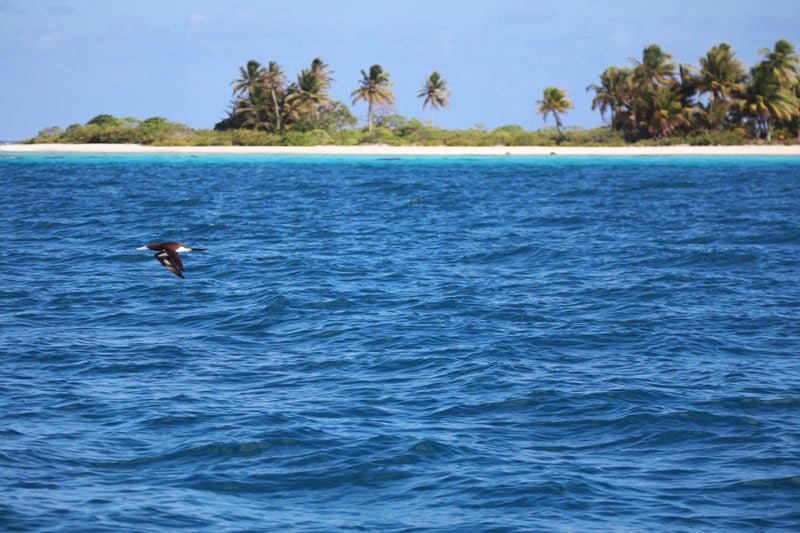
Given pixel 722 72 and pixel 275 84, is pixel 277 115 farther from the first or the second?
pixel 722 72

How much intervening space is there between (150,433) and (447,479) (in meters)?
4.03

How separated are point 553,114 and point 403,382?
103812 millimetres

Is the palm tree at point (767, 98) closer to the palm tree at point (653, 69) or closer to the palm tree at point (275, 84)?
the palm tree at point (653, 69)

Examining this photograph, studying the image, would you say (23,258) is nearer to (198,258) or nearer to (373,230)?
(198,258)

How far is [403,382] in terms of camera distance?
50.1 feet

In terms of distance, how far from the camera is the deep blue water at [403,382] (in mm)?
10680

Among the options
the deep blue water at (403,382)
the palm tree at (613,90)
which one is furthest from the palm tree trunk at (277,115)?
the deep blue water at (403,382)

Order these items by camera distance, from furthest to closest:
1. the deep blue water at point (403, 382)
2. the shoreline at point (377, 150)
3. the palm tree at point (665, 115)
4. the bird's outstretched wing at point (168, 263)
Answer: the palm tree at point (665, 115) < the shoreline at point (377, 150) < the bird's outstretched wing at point (168, 263) < the deep blue water at point (403, 382)

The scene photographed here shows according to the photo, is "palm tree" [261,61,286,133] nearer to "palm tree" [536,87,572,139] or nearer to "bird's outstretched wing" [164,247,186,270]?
"palm tree" [536,87,572,139]

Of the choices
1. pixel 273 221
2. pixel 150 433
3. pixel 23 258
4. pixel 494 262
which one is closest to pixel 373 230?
pixel 273 221

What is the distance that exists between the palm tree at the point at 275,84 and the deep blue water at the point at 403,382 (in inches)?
3106

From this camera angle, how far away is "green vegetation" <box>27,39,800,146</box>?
339 feet

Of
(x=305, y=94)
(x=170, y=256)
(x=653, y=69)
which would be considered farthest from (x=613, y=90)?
(x=170, y=256)

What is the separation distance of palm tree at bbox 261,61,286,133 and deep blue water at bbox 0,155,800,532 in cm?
7888
